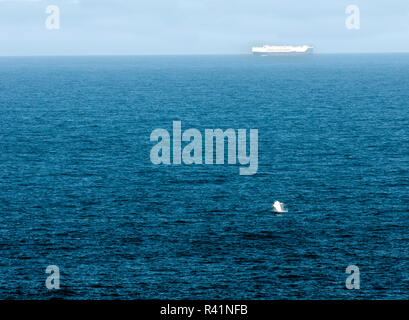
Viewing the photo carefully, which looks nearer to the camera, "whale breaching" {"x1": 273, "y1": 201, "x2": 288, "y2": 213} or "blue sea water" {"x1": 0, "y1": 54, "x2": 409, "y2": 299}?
"blue sea water" {"x1": 0, "y1": 54, "x2": 409, "y2": 299}

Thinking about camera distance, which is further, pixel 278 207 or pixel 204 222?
pixel 278 207

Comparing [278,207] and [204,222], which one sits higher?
[278,207]

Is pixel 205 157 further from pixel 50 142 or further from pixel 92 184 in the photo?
pixel 50 142

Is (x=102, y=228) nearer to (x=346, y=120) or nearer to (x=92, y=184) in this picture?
(x=92, y=184)

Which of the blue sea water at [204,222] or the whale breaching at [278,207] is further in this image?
the whale breaching at [278,207]

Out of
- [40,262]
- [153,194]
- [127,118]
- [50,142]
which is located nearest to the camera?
[40,262]

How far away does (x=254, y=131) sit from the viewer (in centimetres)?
16875

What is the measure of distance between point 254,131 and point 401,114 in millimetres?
53523

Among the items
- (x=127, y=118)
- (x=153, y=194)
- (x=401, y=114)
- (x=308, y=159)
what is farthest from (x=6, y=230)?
(x=401, y=114)

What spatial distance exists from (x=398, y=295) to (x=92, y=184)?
5982cm

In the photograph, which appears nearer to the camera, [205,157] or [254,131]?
[205,157]
